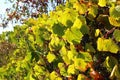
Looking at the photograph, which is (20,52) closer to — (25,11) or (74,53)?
(74,53)

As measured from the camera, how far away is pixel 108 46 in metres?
2.32

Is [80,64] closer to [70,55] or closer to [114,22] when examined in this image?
[70,55]

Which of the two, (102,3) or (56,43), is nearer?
(102,3)

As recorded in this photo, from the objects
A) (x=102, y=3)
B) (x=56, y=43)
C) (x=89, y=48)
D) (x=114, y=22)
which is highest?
(x=102, y=3)

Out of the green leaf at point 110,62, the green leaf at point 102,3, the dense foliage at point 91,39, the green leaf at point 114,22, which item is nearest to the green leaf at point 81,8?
the dense foliage at point 91,39

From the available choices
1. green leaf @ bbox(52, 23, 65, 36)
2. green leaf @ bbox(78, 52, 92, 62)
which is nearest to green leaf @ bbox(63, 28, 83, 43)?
green leaf @ bbox(78, 52, 92, 62)

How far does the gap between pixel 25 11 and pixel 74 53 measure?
1122 cm

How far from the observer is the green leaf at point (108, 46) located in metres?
2.31

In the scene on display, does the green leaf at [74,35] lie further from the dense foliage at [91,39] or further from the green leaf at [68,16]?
the green leaf at [68,16]

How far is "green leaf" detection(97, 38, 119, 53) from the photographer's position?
2.31 meters

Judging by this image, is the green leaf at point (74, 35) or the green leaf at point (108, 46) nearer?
the green leaf at point (108, 46)

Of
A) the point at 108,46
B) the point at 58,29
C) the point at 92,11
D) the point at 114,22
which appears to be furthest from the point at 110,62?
the point at 58,29

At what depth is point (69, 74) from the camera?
9.24 ft

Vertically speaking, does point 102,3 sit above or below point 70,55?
above
